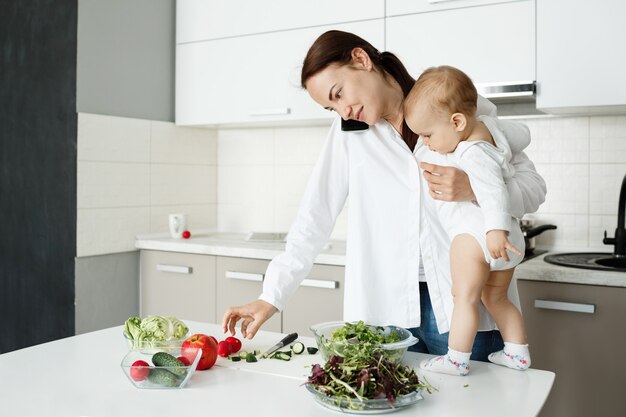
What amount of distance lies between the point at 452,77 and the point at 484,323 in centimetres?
60

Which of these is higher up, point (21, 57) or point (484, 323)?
point (21, 57)

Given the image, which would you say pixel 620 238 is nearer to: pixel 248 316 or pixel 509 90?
pixel 509 90

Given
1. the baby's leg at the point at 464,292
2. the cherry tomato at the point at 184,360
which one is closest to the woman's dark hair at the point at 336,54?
the baby's leg at the point at 464,292

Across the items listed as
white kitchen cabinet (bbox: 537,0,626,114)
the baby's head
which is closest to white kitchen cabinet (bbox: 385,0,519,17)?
white kitchen cabinet (bbox: 537,0,626,114)

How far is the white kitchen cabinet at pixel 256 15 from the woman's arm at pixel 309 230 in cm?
123

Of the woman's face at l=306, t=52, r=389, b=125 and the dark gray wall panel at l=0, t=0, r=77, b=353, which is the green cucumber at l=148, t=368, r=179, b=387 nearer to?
the woman's face at l=306, t=52, r=389, b=125

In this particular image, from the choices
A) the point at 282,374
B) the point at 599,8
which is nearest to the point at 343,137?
the point at 282,374

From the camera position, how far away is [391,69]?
5.64 ft

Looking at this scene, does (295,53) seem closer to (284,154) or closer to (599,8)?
(284,154)

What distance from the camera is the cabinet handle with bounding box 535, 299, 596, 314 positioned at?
218 centimetres

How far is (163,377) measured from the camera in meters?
1.26

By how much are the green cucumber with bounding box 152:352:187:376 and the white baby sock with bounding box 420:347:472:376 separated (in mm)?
511

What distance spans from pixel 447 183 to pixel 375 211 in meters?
0.31

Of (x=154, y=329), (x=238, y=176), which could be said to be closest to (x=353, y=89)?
(x=154, y=329)
